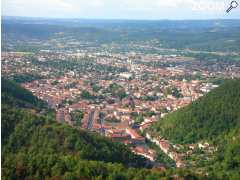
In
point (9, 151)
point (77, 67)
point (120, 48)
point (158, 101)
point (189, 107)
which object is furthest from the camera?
point (120, 48)

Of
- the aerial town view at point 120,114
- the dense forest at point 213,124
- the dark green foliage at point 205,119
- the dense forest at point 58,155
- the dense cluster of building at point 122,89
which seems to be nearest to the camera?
the dense forest at point 58,155

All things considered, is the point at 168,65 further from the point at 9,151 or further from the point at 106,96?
the point at 9,151

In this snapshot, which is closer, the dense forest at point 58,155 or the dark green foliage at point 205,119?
the dense forest at point 58,155

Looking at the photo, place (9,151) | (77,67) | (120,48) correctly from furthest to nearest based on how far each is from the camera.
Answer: (120,48), (77,67), (9,151)

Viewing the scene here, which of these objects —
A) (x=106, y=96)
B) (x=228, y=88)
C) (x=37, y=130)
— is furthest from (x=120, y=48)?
(x=37, y=130)

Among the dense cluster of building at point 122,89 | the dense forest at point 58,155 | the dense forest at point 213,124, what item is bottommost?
the dense cluster of building at point 122,89

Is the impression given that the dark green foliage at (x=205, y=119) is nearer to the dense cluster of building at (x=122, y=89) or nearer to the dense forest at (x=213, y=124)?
the dense forest at (x=213, y=124)

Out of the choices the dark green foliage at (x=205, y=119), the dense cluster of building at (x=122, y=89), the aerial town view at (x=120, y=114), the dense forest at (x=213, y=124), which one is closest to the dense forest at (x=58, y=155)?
the aerial town view at (x=120, y=114)
